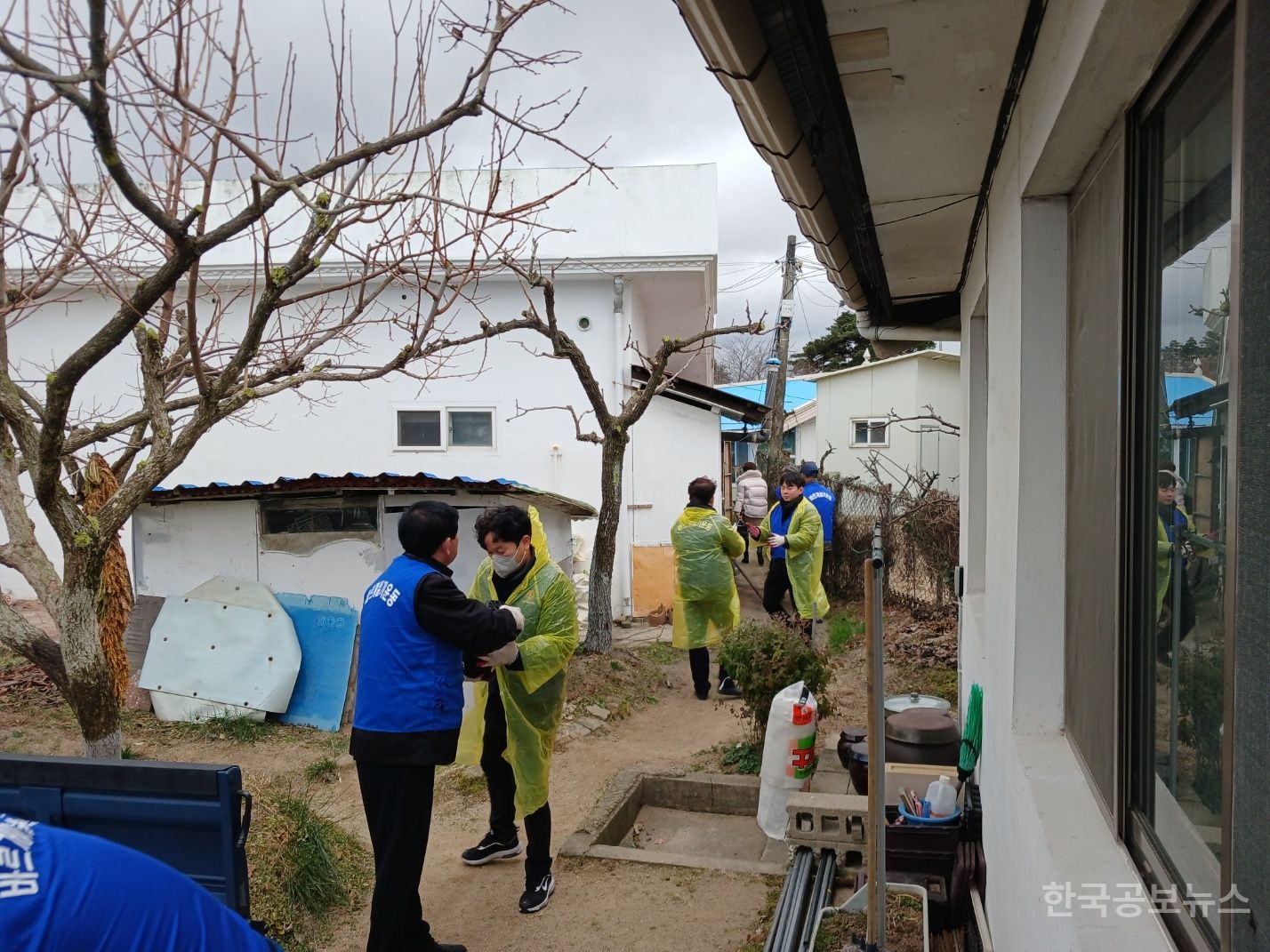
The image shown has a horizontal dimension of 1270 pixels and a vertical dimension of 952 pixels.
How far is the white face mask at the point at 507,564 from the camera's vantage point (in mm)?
4242

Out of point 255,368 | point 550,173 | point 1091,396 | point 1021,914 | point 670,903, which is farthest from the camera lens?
point 550,173

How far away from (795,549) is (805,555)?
0.26 meters

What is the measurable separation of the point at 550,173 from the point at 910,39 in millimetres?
9050

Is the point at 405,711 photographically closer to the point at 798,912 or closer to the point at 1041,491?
the point at 798,912

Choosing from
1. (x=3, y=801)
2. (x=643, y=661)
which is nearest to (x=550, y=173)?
(x=643, y=661)

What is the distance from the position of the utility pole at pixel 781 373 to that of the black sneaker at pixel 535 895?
13.5 m

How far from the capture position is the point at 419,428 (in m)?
11.3

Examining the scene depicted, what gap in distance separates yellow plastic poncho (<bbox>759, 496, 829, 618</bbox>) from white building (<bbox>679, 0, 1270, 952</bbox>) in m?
5.02

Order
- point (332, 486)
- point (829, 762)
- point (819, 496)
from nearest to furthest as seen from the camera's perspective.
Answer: point (829, 762) < point (332, 486) < point (819, 496)

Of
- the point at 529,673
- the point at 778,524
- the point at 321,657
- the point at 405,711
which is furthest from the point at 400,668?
the point at 778,524

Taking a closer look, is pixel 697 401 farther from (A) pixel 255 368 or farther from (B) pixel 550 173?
(A) pixel 255 368

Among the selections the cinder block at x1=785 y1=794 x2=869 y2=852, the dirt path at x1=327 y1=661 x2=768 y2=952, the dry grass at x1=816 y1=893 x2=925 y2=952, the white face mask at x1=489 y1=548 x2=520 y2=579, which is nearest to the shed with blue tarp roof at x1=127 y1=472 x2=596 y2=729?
the dirt path at x1=327 y1=661 x2=768 y2=952

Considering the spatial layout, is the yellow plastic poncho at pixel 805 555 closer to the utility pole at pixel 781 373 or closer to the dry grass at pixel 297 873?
the dry grass at pixel 297 873

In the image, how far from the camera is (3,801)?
9.51 ft
